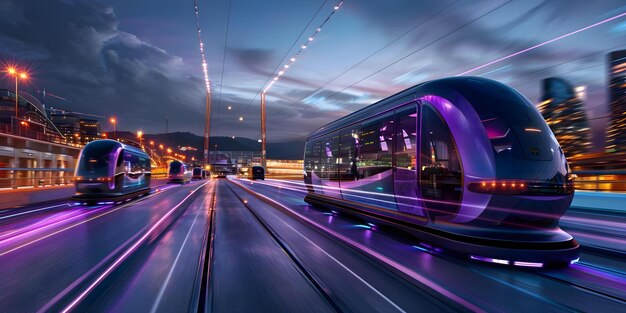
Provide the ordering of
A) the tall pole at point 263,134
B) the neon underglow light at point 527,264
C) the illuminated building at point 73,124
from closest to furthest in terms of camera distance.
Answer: the neon underglow light at point 527,264
the tall pole at point 263,134
the illuminated building at point 73,124

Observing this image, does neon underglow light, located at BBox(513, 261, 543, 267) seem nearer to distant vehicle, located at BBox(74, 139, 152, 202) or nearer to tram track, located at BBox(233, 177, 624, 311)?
tram track, located at BBox(233, 177, 624, 311)

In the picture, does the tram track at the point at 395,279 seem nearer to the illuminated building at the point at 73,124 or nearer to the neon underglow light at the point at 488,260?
the neon underglow light at the point at 488,260

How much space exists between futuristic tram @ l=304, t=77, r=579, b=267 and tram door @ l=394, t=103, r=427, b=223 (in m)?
Result: 0.02

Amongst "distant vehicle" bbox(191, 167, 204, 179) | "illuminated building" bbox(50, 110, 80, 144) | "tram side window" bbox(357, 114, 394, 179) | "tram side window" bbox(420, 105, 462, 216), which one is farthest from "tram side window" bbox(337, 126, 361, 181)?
"illuminated building" bbox(50, 110, 80, 144)

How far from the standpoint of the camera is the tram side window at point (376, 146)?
8656mm

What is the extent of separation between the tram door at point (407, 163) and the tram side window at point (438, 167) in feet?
0.85

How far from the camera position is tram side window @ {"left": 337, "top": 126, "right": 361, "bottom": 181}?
10.7m

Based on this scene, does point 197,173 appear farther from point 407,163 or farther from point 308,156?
point 407,163

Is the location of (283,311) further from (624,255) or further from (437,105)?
(624,255)

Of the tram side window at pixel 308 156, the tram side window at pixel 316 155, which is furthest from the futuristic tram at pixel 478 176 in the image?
the tram side window at pixel 308 156

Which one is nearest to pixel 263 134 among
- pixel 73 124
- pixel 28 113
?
pixel 28 113

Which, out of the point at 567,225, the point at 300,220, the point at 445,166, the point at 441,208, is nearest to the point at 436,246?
the point at 441,208

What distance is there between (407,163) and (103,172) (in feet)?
44.7

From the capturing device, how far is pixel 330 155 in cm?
1320
